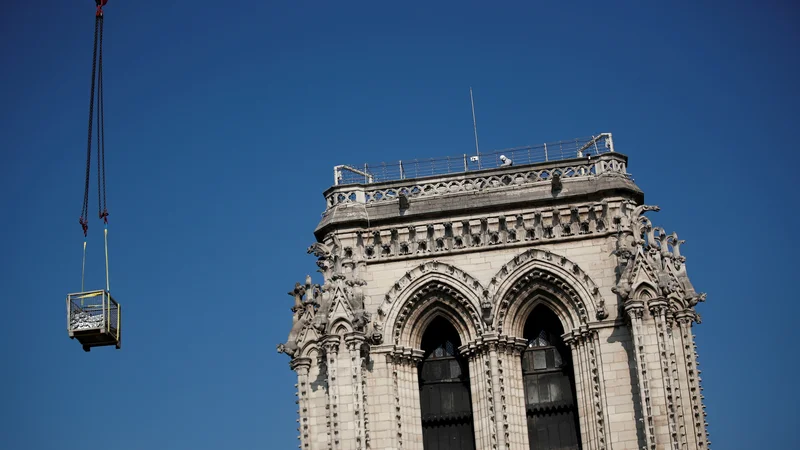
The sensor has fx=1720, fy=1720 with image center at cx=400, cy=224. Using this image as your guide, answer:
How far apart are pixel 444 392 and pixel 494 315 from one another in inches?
94.0

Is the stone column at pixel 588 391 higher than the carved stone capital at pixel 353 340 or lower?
lower

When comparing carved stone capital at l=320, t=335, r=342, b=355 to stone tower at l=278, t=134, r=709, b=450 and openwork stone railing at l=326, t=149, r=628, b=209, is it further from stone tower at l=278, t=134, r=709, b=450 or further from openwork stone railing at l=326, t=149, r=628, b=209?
openwork stone railing at l=326, t=149, r=628, b=209

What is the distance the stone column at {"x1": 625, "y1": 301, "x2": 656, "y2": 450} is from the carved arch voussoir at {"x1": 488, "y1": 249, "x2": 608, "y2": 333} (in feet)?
Result: 4.74

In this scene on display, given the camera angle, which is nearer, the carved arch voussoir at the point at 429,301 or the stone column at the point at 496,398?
the stone column at the point at 496,398

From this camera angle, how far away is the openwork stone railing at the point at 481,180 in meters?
43.1

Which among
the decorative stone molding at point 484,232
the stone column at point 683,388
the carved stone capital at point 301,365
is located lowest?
the stone column at point 683,388

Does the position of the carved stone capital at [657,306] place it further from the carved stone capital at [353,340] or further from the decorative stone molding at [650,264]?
the carved stone capital at [353,340]

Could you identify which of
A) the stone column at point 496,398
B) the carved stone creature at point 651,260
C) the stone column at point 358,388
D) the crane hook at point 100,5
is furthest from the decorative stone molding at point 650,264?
the crane hook at point 100,5

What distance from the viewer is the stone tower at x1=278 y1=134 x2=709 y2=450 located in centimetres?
4059

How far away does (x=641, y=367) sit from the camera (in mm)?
39750


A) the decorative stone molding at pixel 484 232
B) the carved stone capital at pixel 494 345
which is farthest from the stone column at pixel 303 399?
the carved stone capital at pixel 494 345

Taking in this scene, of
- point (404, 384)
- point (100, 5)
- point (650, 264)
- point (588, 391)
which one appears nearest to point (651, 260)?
point (650, 264)

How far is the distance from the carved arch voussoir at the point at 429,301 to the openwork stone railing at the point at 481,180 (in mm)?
2194

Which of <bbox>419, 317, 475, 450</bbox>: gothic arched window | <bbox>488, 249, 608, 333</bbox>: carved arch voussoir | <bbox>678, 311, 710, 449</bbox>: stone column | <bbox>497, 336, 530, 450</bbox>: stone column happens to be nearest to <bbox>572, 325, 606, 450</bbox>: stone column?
<bbox>488, 249, 608, 333</bbox>: carved arch voussoir
